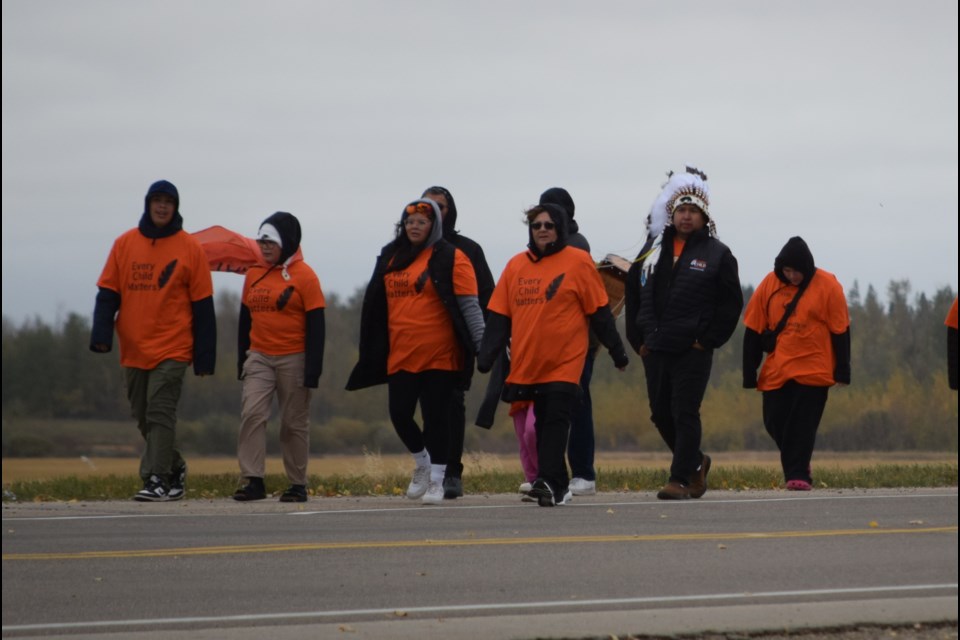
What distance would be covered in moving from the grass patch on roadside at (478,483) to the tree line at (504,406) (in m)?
36.5

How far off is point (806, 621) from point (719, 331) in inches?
186

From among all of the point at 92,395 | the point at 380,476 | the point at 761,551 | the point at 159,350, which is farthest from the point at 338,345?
the point at 761,551

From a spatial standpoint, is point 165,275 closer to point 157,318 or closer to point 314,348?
point 157,318

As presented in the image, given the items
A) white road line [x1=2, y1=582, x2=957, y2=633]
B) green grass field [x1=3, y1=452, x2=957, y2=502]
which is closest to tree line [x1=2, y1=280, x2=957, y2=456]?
green grass field [x1=3, y1=452, x2=957, y2=502]

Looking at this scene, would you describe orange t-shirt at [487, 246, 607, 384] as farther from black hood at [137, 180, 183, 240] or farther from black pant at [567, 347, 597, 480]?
black hood at [137, 180, 183, 240]

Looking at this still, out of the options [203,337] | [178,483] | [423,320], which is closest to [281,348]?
[203,337]

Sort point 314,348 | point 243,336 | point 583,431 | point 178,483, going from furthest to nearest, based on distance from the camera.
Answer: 1. point 178,483
2. point 243,336
3. point 583,431
4. point 314,348

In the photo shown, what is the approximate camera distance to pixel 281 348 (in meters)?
12.1

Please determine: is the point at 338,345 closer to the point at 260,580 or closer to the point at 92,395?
the point at 92,395

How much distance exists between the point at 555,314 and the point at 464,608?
417cm

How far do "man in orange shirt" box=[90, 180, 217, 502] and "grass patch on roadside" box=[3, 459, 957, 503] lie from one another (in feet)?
2.75

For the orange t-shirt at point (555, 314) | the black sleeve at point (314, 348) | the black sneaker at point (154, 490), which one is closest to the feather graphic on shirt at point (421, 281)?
the orange t-shirt at point (555, 314)

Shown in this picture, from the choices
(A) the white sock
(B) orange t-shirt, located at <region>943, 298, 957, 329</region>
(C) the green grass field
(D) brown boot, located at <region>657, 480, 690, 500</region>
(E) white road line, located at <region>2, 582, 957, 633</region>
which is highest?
(B) orange t-shirt, located at <region>943, 298, 957, 329</region>

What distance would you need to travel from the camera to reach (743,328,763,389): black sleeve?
508 inches
